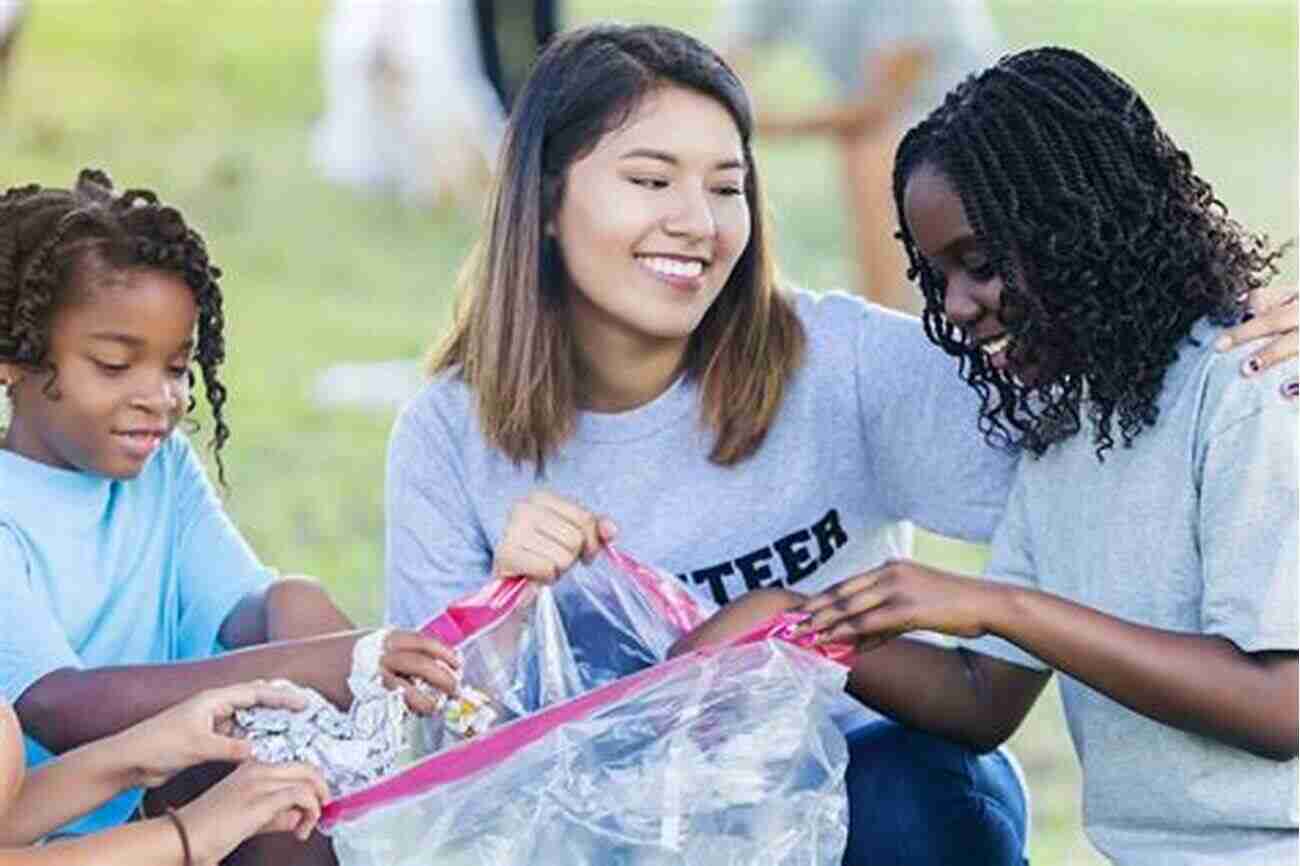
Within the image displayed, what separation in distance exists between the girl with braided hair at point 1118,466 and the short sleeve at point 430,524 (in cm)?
47

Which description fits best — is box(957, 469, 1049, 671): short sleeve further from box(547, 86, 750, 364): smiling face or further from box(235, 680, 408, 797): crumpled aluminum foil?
box(235, 680, 408, 797): crumpled aluminum foil

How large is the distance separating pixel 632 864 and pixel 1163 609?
0.53 meters

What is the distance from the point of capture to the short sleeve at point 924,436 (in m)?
2.86

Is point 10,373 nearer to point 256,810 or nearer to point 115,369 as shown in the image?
point 115,369

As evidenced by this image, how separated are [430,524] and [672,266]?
37 cm

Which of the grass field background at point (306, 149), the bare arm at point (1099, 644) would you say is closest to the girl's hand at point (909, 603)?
the bare arm at point (1099, 644)

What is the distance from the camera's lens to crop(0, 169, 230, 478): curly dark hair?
2.86 metres

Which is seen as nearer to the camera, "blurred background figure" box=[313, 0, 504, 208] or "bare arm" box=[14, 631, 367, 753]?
"bare arm" box=[14, 631, 367, 753]

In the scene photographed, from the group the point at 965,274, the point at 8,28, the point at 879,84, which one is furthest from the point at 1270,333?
the point at 8,28

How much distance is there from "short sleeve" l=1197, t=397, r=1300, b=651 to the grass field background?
13.9ft

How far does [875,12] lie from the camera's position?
8680 millimetres

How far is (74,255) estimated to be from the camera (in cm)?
287

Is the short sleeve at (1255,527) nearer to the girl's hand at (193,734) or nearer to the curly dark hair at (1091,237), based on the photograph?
the curly dark hair at (1091,237)

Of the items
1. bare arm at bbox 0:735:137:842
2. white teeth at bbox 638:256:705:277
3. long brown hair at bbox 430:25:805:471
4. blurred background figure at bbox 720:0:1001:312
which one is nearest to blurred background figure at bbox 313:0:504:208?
blurred background figure at bbox 720:0:1001:312
